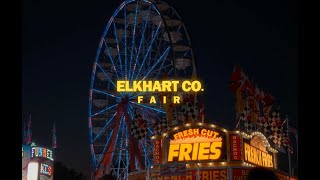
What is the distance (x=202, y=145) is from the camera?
85.4ft

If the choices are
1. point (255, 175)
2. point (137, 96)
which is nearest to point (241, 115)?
point (137, 96)

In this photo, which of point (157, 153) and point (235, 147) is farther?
point (157, 153)

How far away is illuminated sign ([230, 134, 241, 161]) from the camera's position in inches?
1009

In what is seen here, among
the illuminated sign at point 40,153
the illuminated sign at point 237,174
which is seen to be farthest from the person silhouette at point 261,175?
the illuminated sign at point 40,153

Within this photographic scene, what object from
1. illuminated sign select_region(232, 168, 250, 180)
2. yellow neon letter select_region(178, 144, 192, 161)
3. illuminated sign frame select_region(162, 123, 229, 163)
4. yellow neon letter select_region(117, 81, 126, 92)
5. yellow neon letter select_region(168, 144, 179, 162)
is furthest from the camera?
yellow neon letter select_region(117, 81, 126, 92)

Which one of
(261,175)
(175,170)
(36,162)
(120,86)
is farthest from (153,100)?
(261,175)

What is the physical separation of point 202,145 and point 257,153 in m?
4.27

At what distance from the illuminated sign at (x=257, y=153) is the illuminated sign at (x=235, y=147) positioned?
0.54m

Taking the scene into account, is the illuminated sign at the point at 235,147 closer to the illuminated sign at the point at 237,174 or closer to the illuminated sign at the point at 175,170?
the illuminated sign at the point at 237,174

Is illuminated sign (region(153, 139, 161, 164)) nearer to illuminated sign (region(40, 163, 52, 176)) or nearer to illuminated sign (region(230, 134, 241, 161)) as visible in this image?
illuminated sign (region(230, 134, 241, 161))

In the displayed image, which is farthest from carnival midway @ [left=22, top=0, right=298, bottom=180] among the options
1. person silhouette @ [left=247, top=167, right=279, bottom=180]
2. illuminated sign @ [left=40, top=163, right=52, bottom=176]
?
person silhouette @ [left=247, top=167, right=279, bottom=180]

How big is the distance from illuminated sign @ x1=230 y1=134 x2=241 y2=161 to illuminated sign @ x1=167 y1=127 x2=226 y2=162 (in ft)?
1.12

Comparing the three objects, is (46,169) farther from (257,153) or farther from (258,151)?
(257,153)

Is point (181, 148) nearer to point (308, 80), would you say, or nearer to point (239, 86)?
point (239, 86)
